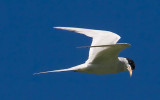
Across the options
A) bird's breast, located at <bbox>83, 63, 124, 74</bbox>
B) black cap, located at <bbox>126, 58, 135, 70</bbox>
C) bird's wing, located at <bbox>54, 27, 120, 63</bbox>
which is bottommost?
bird's breast, located at <bbox>83, 63, 124, 74</bbox>

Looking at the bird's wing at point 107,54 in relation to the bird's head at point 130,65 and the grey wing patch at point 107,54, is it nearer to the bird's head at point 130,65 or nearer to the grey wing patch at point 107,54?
the grey wing patch at point 107,54

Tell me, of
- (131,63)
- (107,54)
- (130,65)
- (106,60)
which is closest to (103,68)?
(106,60)

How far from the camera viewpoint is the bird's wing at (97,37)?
46.8 ft

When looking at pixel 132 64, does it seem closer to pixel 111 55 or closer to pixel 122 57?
pixel 122 57

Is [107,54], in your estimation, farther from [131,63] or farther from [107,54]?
[131,63]

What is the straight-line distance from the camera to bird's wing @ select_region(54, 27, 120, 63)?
14.3m

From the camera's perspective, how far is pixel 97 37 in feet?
50.1

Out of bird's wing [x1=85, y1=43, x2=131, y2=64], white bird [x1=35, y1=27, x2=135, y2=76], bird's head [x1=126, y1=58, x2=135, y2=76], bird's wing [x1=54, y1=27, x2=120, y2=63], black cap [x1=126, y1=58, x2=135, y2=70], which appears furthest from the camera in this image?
black cap [x1=126, y1=58, x2=135, y2=70]

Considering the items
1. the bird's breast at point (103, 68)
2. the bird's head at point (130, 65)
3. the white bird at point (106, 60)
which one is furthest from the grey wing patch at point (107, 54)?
the bird's head at point (130, 65)

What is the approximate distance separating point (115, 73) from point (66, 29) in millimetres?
1807

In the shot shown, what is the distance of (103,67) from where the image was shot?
14.2m

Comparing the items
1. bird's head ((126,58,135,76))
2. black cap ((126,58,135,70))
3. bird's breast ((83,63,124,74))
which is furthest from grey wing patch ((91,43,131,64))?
black cap ((126,58,135,70))

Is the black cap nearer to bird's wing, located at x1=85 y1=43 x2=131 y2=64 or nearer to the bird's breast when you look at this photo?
the bird's breast

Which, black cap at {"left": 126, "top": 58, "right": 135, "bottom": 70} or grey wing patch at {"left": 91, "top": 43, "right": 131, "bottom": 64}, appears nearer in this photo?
grey wing patch at {"left": 91, "top": 43, "right": 131, "bottom": 64}
